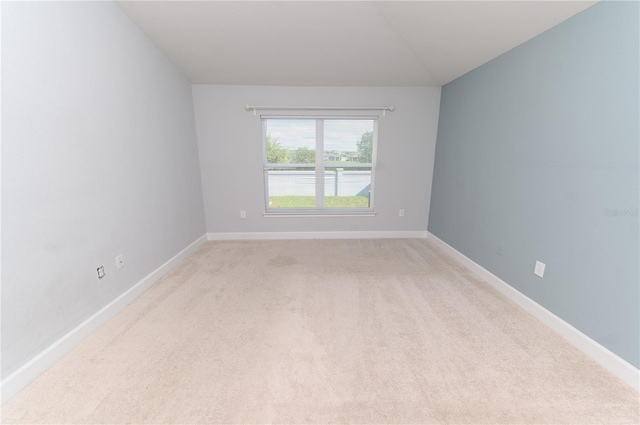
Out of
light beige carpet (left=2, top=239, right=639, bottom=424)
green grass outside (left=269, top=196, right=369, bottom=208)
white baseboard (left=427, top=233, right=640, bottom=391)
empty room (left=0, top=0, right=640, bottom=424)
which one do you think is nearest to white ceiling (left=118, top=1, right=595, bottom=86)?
empty room (left=0, top=0, right=640, bottom=424)

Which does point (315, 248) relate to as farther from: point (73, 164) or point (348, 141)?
point (73, 164)

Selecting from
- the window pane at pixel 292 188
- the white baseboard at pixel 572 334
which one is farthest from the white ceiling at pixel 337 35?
the white baseboard at pixel 572 334

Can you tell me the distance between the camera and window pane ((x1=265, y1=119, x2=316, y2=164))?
3.56 m

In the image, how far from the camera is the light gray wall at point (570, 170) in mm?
1368

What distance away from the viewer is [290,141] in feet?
11.8

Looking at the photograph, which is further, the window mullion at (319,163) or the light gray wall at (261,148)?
the window mullion at (319,163)

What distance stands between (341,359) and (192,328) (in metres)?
1.07

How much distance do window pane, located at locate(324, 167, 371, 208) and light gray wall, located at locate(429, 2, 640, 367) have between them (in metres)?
1.51

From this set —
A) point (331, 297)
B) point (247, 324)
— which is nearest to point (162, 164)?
point (247, 324)

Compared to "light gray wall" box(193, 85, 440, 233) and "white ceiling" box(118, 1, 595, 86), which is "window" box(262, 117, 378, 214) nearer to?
"light gray wall" box(193, 85, 440, 233)

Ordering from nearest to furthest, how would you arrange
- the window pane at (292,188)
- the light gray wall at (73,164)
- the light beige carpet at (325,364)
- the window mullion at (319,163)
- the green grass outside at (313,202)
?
the light beige carpet at (325,364) < the light gray wall at (73,164) < the window mullion at (319,163) < the window pane at (292,188) < the green grass outside at (313,202)

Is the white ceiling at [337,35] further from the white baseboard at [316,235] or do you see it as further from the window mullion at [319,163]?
the white baseboard at [316,235]

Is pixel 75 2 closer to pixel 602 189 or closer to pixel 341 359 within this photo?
pixel 341 359

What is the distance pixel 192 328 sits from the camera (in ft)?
5.89
